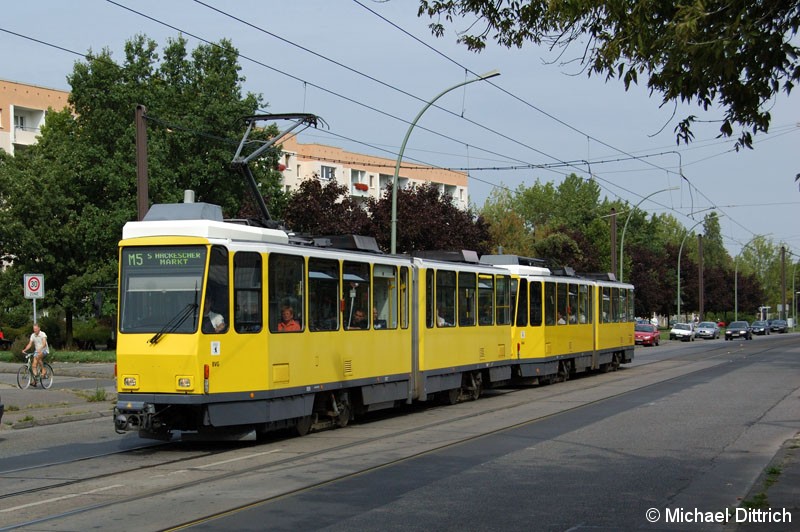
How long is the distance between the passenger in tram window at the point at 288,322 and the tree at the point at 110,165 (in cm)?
2808

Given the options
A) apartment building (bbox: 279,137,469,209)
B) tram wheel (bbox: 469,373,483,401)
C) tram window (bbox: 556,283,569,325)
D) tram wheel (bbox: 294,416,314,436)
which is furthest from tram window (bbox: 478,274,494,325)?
apartment building (bbox: 279,137,469,209)

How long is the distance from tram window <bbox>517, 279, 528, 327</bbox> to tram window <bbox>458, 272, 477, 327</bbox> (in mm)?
3536

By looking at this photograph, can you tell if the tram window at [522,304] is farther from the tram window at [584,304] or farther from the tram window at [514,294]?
the tram window at [584,304]

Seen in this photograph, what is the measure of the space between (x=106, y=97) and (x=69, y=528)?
1536 inches

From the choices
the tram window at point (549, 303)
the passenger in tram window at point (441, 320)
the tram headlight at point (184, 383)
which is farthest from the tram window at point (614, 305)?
the tram headlight at point (184, 383)

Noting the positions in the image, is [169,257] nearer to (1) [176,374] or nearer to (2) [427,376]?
(1) [176,374]

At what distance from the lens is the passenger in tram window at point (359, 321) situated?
16.6m

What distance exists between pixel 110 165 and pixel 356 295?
Answer: 3029cm

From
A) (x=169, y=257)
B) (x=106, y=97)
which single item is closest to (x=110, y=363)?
(x=106, y=97)

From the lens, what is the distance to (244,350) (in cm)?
1370

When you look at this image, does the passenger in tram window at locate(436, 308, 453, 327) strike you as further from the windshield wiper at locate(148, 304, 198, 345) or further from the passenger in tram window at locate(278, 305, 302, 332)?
the windshield wiper at locate(148, 304, 198, 345)

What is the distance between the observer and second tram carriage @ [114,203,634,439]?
1337 centimetres

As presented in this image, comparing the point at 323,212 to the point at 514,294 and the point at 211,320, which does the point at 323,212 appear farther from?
the point at 211,320

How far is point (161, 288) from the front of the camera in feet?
44.8
